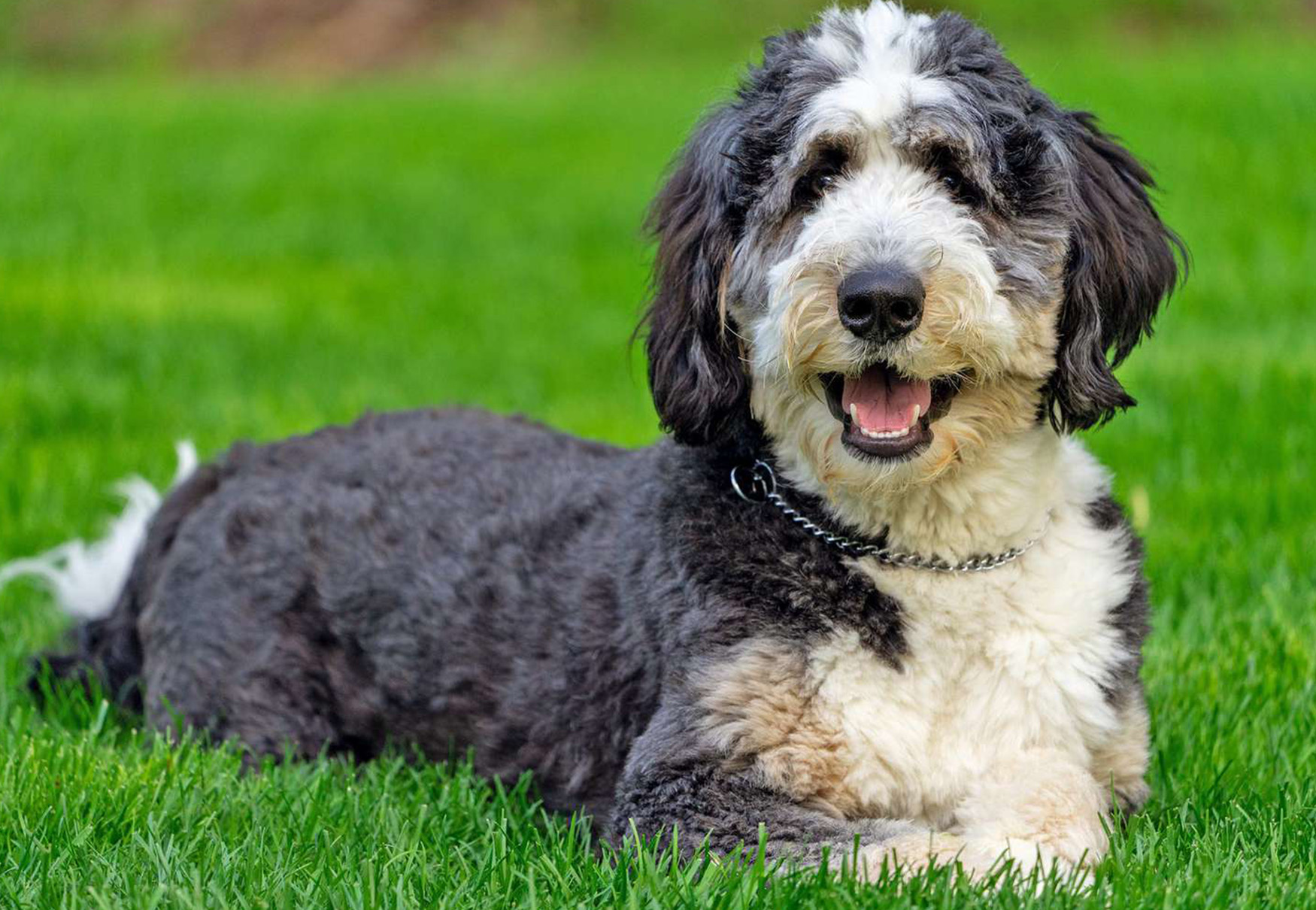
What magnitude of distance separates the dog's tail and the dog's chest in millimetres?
2615

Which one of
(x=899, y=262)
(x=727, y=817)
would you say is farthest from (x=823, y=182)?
(x=727, y=817)

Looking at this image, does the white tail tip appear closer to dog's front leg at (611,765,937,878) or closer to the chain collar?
the chain collar

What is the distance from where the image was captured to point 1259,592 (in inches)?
225

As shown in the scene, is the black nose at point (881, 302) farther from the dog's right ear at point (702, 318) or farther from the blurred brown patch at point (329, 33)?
the blurred brown patch at point (329, 33)

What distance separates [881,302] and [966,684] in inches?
36.9

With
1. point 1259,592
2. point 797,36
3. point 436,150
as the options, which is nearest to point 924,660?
point 797,36

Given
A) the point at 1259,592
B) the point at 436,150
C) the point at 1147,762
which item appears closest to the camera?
the point at 1147,762

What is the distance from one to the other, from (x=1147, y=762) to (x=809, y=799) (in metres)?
0.96

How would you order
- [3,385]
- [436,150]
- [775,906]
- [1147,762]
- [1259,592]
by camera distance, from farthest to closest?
[436,150]
[3,385]
[1259,592]
[1147,762]
[775,906]

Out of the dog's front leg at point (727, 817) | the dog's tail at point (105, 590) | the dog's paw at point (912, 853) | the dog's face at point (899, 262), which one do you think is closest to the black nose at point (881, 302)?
the dog's face at point (899, 262)

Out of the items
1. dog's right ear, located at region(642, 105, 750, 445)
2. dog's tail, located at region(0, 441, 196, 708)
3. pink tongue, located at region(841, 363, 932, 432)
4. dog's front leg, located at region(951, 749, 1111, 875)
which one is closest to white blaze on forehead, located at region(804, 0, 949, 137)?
dog's right ear, located at region(642, 105, 750, 445)

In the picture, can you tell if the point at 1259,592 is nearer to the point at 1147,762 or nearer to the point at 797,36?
the point at 1147,762

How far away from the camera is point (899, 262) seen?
3725 millimetres

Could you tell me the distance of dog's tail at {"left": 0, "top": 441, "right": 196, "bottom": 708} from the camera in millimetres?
5469
